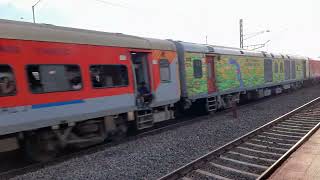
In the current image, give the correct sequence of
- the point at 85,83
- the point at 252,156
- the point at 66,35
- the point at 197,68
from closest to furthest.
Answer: the point at 252,156 < the point at 66,35 < the point at 85,83 < the point at 197,68

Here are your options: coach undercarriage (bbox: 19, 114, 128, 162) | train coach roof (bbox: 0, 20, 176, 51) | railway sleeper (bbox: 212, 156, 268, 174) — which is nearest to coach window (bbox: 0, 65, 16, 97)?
train coach roof (bbox: 0, 20, 176, 51)

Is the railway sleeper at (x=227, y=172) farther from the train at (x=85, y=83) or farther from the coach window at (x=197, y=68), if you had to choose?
the coach window at (x=197, y=68)

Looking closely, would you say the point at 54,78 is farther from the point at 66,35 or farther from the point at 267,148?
the point at 267,148

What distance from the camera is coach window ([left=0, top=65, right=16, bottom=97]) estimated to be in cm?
741

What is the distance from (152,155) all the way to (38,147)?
9.56 ft

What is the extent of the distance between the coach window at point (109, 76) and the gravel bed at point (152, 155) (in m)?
1.86

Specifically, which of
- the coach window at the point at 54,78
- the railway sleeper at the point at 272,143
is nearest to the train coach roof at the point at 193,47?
the railway sleeper at the point at 272,143

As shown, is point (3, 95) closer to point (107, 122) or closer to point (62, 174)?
point (62, 174)

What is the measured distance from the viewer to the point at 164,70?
12.9 metres

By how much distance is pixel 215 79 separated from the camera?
16328mm

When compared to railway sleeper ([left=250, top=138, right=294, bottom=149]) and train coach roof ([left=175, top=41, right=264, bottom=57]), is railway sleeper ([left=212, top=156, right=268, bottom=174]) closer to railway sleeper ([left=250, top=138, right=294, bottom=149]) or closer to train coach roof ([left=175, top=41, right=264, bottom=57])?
railway sleeper ([left=250, top=138, right=294, bottom=149])

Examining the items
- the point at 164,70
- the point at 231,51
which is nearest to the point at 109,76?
the point at 164,70

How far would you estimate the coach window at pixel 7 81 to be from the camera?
24.3 ft

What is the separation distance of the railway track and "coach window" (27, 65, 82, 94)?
3821 mm
